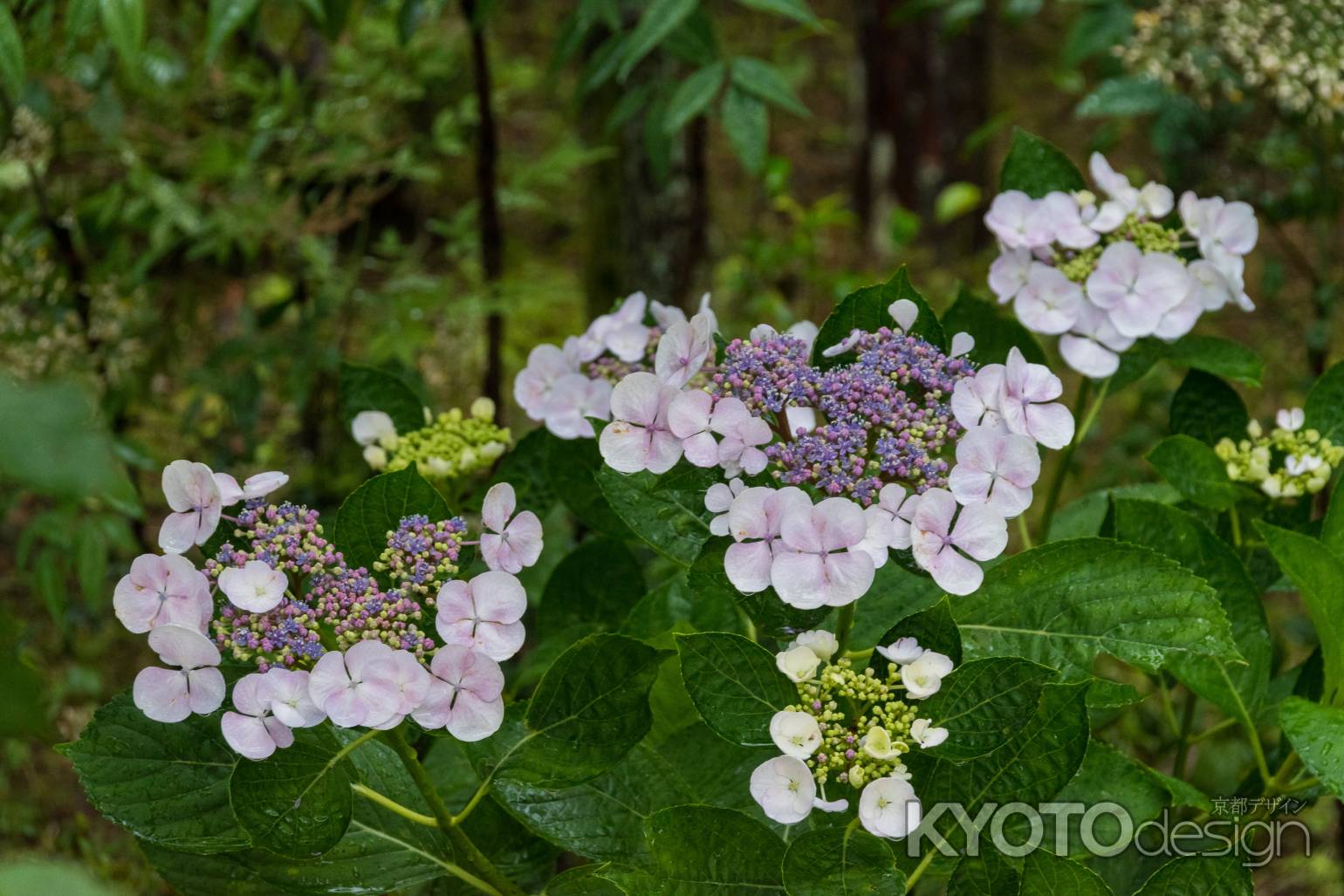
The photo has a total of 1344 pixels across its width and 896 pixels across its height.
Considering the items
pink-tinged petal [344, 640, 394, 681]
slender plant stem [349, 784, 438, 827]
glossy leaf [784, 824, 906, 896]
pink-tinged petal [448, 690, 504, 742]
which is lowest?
slender plant stem [349, 784, 438, 827]

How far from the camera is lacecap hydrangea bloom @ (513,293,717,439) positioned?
0.94m

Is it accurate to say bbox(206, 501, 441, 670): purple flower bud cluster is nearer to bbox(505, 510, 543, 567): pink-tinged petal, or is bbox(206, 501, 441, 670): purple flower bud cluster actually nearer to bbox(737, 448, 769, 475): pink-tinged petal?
bbox(505, 510, 543, 567): pink-tinged petal

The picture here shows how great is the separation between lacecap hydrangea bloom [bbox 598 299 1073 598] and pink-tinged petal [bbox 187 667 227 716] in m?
0.25

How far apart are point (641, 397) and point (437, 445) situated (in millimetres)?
328

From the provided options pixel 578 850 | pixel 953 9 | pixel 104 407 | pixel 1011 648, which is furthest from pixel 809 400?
pixel 953 9

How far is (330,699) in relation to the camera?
0.64 m

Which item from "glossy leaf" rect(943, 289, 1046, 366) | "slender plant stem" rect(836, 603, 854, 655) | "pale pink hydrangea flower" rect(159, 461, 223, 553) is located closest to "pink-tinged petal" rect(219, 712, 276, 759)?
"pale pink hydrangea flower" rect(159, 461, 223, 553)

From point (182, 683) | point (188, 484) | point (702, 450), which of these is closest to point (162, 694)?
point (182, 683)

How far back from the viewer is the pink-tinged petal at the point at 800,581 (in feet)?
2.19

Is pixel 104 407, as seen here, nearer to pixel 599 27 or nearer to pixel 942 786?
pixel 599 27

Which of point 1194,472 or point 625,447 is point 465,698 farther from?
point 1194,472

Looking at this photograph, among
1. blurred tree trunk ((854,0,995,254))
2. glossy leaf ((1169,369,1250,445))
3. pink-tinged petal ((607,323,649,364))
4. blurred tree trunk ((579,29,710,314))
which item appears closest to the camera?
pink-tinged petal ((607,323,649,364))

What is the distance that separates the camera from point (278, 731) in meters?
0.67

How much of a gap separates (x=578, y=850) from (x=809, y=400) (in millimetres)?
321
